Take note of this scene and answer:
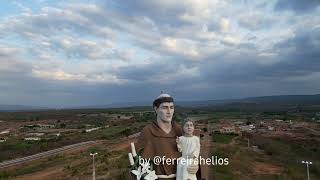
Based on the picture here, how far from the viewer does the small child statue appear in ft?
19.1

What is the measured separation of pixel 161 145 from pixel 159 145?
3cm

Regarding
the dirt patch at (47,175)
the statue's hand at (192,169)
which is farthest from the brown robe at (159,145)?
the dirt patch at (47,175)

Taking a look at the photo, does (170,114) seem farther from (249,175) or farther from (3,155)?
(3,155)

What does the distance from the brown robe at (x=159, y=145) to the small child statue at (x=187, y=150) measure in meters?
0.13

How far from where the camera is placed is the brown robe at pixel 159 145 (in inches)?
236

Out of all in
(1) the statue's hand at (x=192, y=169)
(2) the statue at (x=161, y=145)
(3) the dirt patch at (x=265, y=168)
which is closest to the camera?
(1) the statue's hand at (x=192, y=169)

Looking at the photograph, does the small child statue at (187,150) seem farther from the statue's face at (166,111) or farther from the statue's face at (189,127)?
the statue's face at (166,111)

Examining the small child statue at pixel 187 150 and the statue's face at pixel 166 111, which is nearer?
the small child statue at pixel 187 150

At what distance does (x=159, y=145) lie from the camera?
19.9 ft

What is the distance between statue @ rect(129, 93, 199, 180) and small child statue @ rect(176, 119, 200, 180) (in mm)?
64

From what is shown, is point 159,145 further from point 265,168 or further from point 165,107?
point 265,168

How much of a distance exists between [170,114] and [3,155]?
4205cm

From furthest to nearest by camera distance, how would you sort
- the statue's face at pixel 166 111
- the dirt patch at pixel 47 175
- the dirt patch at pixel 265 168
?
the dirt patch at pixel 265 168 < the dirt patch at pixel 47 175 < the statue's face at pixel 166 111

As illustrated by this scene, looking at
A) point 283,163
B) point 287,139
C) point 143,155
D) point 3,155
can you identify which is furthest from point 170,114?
point 287,139
